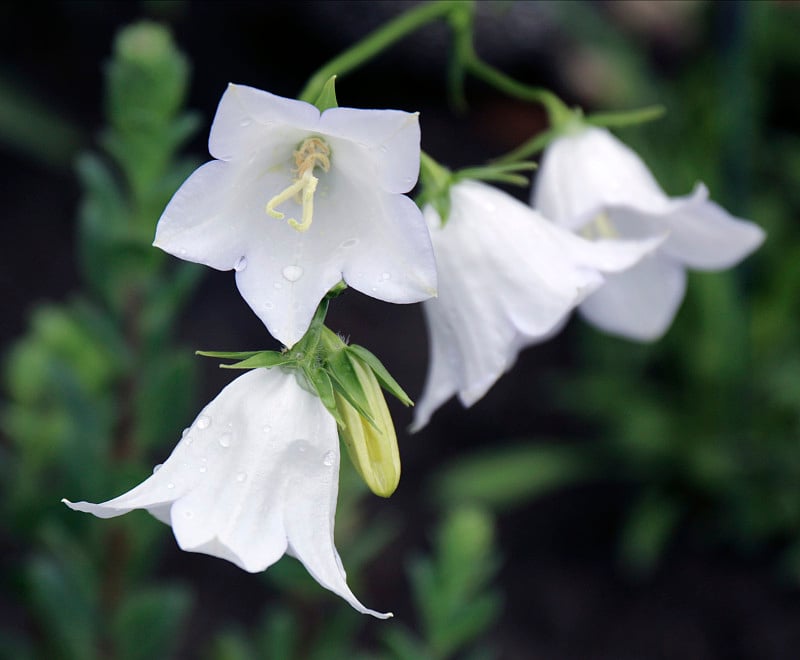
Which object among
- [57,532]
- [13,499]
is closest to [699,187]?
[57,532]

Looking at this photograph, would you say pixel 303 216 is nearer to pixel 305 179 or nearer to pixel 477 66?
pixel 305 179

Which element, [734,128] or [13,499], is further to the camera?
[734,128]

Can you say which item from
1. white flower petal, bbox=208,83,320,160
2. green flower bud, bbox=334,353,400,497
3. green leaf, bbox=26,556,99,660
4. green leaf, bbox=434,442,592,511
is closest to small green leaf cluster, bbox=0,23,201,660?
green leaf, bbox=26,556,99,660

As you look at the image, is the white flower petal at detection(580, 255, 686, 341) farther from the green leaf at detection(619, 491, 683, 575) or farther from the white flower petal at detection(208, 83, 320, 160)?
the green leaf at detection(619, 491, 683, 575)

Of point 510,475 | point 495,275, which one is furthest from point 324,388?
point 510,475

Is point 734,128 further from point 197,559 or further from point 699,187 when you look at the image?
point 197,559

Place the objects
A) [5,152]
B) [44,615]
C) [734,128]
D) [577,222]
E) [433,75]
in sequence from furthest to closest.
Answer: [433,75] < [5,152] < [734,128] < [44,615] < [577,222]

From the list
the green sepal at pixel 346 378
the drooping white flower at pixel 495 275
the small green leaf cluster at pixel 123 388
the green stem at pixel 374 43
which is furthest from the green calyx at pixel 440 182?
the small green leaf cluster at pixel 123 388
